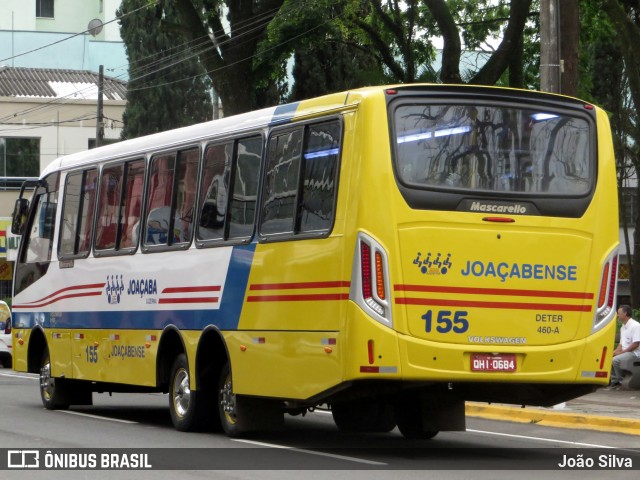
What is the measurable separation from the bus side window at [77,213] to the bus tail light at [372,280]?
21.7ft

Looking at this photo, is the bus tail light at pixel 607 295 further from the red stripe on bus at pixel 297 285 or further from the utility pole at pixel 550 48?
the utility pole at pixel 550 48

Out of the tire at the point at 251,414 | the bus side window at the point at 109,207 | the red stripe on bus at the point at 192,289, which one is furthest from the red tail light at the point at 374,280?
the bus side window at the point at 109,207

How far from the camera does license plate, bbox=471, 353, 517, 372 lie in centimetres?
1234

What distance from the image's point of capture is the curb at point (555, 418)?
1675 cm

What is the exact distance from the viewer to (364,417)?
15.0 meters

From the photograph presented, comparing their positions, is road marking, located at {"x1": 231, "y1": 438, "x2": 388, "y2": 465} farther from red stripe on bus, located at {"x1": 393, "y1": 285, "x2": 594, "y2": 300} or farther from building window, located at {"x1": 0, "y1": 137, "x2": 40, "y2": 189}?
building window, located at {"x1": 0, "y1": 137, "x2": 40, "y2": 189}

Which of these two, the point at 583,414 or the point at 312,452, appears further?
the point at 583,414

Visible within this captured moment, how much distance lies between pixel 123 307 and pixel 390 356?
18.6 feet

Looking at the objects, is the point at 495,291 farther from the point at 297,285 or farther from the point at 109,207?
the point at 109,207

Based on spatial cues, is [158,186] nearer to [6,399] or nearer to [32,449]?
[32,449]

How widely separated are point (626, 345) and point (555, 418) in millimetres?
4846

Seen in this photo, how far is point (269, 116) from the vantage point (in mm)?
14086

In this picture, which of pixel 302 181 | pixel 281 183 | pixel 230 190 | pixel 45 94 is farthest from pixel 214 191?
pixel 45 94

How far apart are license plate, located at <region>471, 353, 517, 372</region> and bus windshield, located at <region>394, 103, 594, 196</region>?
4.80 feet
